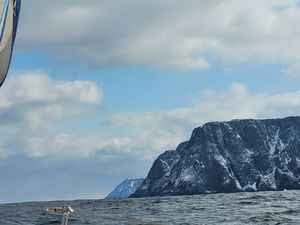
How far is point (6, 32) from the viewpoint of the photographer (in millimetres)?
16094

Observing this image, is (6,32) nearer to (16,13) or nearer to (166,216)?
(16,13)

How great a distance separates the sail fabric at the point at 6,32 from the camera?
16.0 metres

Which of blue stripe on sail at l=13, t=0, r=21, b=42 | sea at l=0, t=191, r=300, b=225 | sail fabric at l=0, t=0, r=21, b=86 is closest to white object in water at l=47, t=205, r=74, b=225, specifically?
sea at l=0, t=191, r=300, b=225

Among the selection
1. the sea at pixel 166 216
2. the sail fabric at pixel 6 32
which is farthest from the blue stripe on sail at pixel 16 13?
the sea at pixel 166 216

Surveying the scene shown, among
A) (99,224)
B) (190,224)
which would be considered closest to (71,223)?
(99,224)

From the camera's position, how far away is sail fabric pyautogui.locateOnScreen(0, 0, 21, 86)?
16.0 metres

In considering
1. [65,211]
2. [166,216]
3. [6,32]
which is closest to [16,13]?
[6,32]

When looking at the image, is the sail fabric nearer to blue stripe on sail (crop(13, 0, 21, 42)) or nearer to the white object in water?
blue stripe on sail (crop(13, 0, 21, 42))

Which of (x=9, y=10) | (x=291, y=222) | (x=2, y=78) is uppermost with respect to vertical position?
(x=9, y=10)

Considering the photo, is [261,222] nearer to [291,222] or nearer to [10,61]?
[291,222]

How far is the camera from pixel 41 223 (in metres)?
44.2

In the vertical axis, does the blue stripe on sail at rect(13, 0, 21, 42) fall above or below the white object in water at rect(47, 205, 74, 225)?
above

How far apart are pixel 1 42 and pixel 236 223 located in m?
36.0

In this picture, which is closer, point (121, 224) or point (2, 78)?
point (2, 78)
